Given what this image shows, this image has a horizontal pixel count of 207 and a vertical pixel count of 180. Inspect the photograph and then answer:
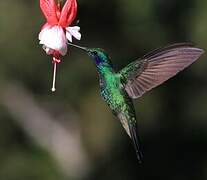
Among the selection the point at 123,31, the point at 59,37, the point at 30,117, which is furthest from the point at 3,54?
the point at 59,37

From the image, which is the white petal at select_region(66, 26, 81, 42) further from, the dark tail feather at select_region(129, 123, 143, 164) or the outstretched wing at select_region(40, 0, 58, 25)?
the dark tail feather at select_region(129, 123, 143, 164)

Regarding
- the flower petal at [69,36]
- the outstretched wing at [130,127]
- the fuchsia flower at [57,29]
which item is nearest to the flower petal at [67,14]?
the fuchsia flower at [57,29]

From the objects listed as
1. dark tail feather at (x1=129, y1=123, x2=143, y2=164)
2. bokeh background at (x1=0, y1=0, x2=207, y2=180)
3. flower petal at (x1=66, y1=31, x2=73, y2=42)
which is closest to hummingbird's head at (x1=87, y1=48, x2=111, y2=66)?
flower petal at (x1=66, y1=31, x2=73, y2=42)

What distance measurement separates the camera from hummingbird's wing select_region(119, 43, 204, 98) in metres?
3.35

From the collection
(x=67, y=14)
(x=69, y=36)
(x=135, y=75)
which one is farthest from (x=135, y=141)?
(x=67, y=14)

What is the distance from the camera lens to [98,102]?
36.8ft

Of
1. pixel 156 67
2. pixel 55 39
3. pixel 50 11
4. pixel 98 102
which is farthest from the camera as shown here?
pixel 98 102

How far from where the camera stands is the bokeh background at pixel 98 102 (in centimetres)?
1120

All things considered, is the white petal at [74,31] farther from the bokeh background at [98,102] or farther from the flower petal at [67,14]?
the bokeh background at [98,102]

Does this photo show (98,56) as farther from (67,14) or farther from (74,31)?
(67,14)

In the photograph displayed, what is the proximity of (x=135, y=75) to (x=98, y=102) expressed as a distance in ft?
24.8

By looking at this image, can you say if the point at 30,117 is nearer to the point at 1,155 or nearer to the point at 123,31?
the point at 1,155

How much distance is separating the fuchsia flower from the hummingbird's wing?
35 cm

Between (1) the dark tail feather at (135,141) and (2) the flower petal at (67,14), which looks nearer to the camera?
(1) the dark tail feather at (135,141)
